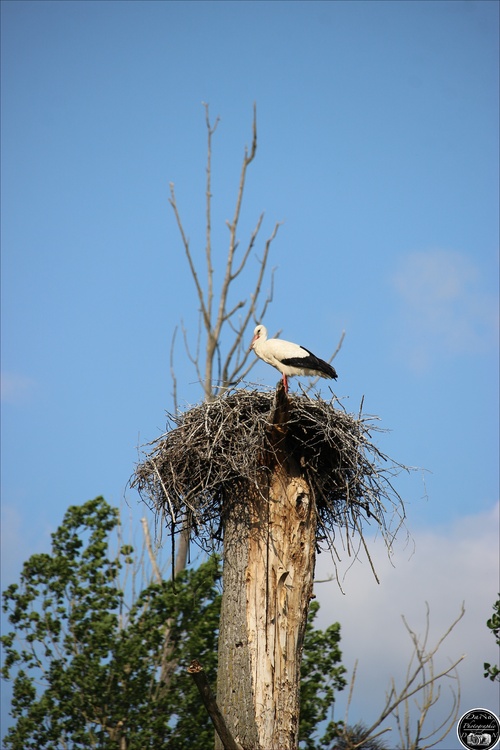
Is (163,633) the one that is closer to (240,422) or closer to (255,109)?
(240,422)

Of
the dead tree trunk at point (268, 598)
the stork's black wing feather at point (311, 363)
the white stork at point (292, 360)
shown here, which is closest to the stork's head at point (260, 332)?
the white stork at point (292, 360)

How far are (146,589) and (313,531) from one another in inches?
225

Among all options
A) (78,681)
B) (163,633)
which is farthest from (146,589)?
(78,681)

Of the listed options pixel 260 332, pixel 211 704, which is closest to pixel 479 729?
pixel 211 704

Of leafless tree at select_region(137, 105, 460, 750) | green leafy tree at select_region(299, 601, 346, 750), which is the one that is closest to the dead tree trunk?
leafless tree at select_region(137, 105, 460, 750)

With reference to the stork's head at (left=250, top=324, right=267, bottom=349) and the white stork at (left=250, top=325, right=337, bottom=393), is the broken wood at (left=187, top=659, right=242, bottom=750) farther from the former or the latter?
the stork's head at (left=250, top=324, right=267, bottom=349)

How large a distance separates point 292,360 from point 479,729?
3.81 meters

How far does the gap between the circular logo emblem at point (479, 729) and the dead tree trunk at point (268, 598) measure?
4.12ft

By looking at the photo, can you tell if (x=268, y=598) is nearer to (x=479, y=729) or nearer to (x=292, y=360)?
(x=479, y=729)

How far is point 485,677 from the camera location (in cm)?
709

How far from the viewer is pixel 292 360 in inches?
356

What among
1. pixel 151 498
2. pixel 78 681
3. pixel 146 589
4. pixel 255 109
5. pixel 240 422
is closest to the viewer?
pixel 240 422

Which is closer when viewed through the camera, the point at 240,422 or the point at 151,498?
the point at 240,422

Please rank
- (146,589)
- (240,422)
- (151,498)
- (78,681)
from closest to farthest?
(240,422) < (151,498) < (78,681) < (146,589)
